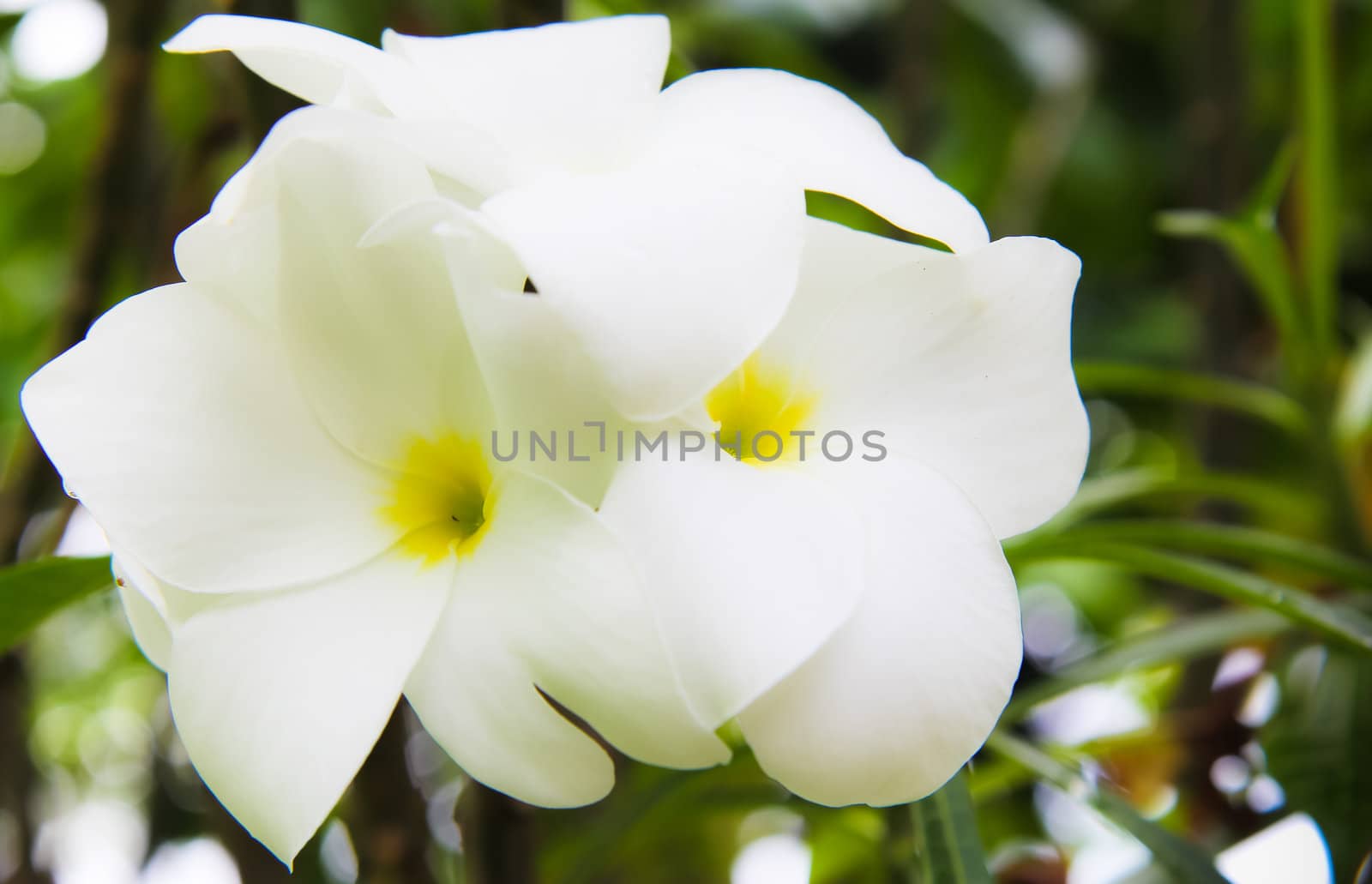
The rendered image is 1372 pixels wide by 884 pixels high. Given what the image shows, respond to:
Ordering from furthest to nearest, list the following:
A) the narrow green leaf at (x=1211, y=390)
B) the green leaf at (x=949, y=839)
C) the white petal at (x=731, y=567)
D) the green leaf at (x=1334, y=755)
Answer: the narrow green leaf at (x=1211, y=390)
the green leaf at (x=1334, y=755)
the green leaf at (x=949, y=839)
the white petal at (x=731, y=567)

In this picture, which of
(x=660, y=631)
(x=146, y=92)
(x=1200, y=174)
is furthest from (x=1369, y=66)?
(x=660, y=631)

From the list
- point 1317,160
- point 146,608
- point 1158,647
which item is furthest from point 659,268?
point 1317,160

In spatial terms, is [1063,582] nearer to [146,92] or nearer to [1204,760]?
[1204,760]

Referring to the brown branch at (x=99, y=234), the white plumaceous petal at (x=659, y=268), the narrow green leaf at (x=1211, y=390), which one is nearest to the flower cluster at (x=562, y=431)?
the white plumaceous petal at (x=659, y=268)

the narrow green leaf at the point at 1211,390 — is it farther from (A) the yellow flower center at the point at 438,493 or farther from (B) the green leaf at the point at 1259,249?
(A) the yellow flower center at the point at 438,493

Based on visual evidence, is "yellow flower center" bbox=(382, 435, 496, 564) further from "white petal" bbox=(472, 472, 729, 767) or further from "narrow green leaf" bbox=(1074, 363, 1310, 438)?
"narrow green leaf" bbox=(1074, 363, 1310, 438)

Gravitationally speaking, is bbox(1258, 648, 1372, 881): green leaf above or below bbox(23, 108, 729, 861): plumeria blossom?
below

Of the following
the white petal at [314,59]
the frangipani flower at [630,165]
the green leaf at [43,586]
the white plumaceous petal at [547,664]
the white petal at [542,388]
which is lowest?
the green leaf at [43,586]

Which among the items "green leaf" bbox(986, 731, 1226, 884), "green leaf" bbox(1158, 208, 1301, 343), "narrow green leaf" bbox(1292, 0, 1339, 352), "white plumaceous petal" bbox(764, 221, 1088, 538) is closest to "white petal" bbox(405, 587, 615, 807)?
"white plumaceous petal" bbox(764, 221, 1088, 538)
